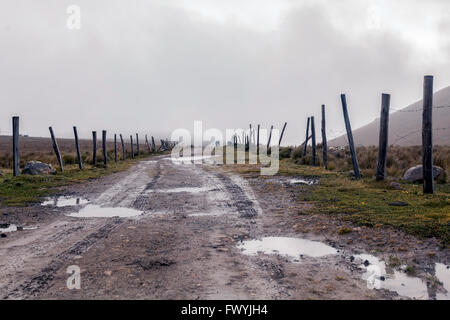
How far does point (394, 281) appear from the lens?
4.24m

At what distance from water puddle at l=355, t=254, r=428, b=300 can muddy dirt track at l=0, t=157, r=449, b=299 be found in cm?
3

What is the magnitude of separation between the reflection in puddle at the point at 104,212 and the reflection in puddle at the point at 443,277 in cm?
559

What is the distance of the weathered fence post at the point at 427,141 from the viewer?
9.45 m

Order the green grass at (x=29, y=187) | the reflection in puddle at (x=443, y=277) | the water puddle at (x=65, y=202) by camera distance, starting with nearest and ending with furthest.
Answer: the reflection in puddle at (x=443, y=277)
the water puddle at (x=65, y=202)
the green grass at (x=29, y=187)

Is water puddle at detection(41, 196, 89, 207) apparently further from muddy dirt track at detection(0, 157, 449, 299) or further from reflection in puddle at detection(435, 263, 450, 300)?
reflection in puddle at detection(435, 263, 450, 300)

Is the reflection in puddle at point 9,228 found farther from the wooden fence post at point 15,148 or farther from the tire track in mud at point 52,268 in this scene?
Result: the wooden fence post at point 15,148

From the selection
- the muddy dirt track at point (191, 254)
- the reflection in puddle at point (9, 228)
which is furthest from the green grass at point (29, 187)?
the reflection in puddle at point (9, 228)

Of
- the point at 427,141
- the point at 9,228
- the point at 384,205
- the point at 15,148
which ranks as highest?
the point at 427,141

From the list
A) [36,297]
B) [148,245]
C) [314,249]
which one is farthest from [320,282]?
[36,297]

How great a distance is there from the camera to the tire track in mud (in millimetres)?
3869

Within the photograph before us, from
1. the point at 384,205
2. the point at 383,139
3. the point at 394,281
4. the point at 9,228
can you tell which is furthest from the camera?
the point at 383,139

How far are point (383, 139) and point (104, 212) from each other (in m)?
8.44

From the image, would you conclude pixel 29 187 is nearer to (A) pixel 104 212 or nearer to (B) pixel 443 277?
(A) pixel 104 212

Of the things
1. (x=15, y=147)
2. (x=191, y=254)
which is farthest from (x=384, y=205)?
(x=15, y=147)
